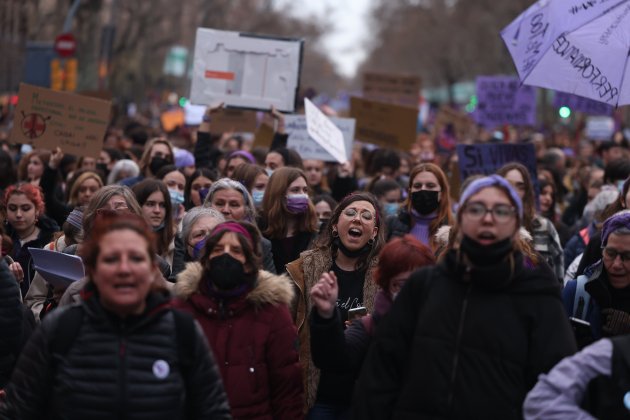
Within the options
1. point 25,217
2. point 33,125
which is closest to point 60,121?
point 33,125

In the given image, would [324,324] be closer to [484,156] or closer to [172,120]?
[484,156]

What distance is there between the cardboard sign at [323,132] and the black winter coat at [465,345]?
620 cm

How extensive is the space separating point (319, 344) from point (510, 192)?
3.12 ft

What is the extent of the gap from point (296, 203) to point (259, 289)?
2.92 metres

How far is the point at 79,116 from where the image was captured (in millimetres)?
11602

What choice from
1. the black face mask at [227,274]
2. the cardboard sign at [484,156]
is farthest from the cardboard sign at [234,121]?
the black face mask at [227,274]

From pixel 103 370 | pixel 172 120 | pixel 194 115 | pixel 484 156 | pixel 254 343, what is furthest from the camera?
pixel 172 120

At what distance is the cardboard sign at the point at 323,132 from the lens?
10703mm

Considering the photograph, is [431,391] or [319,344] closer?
[431,391]

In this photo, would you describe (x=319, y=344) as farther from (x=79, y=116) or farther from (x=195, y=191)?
(x=79, y=116)

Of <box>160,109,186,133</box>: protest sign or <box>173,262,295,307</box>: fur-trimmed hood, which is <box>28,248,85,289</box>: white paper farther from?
<box>160,109,186,133</box>: protest sign

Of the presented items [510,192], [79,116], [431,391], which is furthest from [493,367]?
[79,116]

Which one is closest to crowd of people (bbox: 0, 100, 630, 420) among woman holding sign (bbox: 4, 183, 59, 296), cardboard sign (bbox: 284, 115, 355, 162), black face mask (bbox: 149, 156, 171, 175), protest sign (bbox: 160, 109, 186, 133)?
woman holding sign (bbox: 4, 183, 59, 296)

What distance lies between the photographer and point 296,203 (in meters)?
8.05
